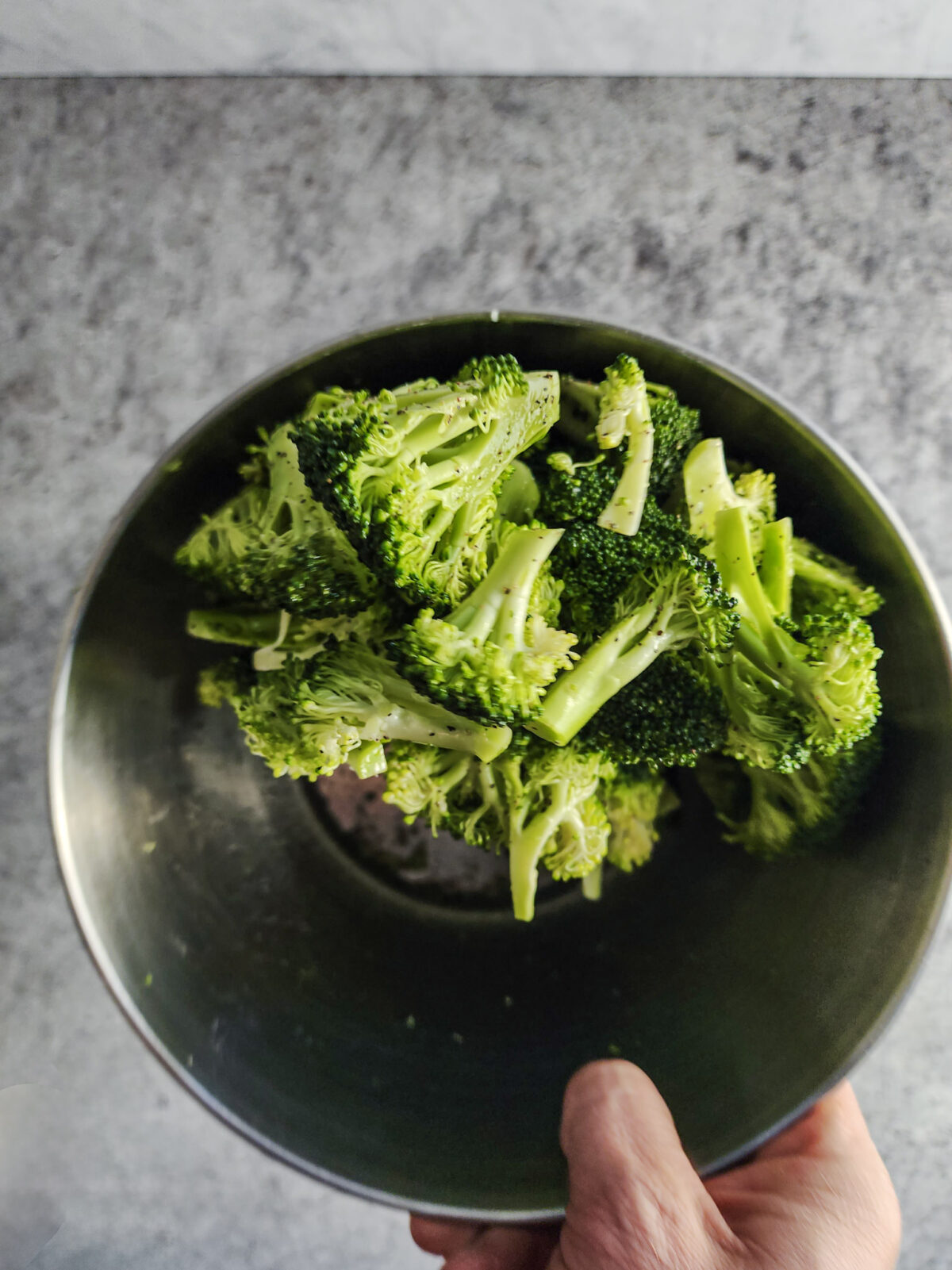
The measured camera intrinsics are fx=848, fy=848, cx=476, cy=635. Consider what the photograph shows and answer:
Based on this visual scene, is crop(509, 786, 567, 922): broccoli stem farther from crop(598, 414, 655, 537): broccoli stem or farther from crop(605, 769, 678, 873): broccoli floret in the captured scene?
crop(598, 414, 655, 537): broccoli stem

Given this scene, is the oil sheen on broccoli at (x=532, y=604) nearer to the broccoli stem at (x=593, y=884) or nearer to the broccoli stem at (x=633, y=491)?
the broccoli stem at (x=633, y=491)

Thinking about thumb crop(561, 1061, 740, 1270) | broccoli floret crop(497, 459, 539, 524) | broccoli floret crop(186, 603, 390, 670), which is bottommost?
thumb crop(561, 1061, 740, 1270)

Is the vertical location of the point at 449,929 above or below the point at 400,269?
below

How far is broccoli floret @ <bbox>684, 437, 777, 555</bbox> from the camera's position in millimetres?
1237

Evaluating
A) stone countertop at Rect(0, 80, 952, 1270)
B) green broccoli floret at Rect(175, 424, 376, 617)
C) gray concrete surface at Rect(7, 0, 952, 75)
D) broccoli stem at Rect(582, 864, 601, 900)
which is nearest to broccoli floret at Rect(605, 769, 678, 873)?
broccoli stem at Rect(582, 864, 601, 900)

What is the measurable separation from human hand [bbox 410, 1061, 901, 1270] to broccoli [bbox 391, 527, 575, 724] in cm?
64

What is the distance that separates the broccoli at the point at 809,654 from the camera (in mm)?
1133

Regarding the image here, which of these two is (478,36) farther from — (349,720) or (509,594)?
(349,720)

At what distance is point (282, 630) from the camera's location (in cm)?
129

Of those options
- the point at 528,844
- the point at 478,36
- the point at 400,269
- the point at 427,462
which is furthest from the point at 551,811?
→ the point at 478,36

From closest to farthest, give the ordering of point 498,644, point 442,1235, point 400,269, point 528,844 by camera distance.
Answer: point 498,644 < point 528,844 < point 442,1235 < point 400,269

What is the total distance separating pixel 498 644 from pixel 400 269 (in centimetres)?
95

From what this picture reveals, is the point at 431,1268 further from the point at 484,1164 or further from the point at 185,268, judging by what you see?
the point at 185,268

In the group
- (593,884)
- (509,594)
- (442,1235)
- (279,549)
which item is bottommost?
(442,1235)
